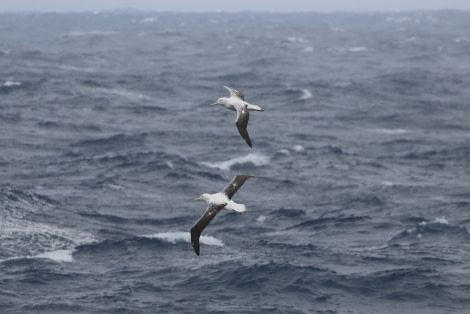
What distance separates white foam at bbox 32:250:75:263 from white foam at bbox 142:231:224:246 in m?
5.70

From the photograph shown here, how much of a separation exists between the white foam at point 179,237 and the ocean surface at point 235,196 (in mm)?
227

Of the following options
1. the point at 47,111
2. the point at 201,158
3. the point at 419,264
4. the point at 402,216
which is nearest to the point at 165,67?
the point at 47,111

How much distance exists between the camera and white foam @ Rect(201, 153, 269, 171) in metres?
78.3

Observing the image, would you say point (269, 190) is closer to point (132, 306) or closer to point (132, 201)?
point (132, 201)

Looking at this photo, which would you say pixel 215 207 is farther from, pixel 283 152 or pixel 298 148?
pixel 298 148

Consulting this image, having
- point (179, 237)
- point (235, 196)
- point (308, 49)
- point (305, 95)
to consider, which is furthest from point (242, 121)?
point (308, 49)

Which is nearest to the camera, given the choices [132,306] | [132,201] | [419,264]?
[132,306]

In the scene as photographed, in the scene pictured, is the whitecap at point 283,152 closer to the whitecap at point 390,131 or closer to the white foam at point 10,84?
the whitecap at point 390,131

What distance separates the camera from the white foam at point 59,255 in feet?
179

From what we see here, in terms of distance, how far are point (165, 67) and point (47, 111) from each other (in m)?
49.2

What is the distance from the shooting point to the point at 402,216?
64.9 metres

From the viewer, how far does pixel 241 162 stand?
261 ft

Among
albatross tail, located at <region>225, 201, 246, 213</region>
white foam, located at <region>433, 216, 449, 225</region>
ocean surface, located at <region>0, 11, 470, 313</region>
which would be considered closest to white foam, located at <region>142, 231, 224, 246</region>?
ocean surface, located at <region>0, 11, 470, 313</region>

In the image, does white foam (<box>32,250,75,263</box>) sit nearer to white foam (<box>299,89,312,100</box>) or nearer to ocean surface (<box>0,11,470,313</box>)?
ocean surface (<box>0,11,470,313</box>)
